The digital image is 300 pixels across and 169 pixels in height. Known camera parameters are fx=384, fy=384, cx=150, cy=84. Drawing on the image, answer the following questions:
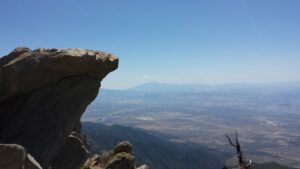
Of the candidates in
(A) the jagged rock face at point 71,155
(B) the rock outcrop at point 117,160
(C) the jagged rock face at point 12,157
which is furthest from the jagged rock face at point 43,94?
(B) the rock outcrop at point 117,160

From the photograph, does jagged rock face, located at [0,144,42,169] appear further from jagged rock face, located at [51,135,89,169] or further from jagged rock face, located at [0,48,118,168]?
jagged rock face, located at [51,135,89,169]

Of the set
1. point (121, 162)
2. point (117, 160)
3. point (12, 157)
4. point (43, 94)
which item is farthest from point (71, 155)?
point (12, 157)

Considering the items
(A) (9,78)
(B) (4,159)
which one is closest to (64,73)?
(A) (9,78)

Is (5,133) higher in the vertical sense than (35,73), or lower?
lower

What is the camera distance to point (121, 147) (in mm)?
52281

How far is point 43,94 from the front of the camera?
37062 millimetres

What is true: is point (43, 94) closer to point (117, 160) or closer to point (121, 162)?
point (117, 160)

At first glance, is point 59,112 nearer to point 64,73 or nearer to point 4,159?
point 64,73

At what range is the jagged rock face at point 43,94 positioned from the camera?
115 feet

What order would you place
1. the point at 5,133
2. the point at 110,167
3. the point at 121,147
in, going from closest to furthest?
the point at 5,133 → the point at 110,167 → the point at 121,147

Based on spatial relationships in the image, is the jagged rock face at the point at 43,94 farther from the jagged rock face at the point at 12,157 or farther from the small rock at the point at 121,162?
the small rock at the point at 121,162

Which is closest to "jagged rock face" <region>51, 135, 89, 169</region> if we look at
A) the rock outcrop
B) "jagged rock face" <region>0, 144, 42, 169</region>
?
the rock outcrop

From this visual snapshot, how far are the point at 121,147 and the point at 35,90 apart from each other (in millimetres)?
18385

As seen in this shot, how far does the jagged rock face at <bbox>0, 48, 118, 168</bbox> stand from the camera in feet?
115
